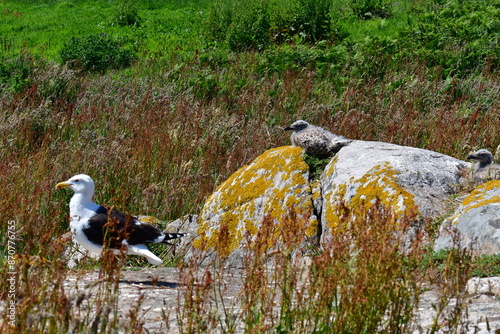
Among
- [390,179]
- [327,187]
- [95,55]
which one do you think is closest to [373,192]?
[390,179]

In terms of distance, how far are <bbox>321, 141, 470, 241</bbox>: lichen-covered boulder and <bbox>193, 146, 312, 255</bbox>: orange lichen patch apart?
28 centimetres

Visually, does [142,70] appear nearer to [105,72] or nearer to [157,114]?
[105,72]

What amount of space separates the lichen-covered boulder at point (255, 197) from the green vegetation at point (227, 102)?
612 mm

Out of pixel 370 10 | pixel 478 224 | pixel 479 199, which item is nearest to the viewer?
pixel 478 224

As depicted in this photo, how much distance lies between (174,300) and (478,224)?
244 cm

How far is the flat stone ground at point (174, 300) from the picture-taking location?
3152 millimetres

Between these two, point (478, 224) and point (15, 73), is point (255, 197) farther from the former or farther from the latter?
point (15, 73)

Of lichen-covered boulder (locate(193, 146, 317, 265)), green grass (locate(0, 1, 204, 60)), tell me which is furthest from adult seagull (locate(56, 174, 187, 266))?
green grass (locate(0, 1, 204, 60))

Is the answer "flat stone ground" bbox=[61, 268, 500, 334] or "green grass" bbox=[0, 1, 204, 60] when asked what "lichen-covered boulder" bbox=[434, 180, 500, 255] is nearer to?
"flat stone ground" bbox=[61, 268, 500, 334]

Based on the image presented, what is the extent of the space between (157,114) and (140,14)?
11038 millimetres

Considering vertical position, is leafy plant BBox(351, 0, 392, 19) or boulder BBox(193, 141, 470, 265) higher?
leafy plant BBox(351, 0, 392, 19)

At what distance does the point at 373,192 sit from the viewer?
5.72 m

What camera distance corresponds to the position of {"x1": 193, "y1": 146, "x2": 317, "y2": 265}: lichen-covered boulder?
6.18 meters

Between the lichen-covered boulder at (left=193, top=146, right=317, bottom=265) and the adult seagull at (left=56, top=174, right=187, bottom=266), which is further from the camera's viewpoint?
the lichen-covered boulder at (left=193, top=146, right=317, bottom=265)
